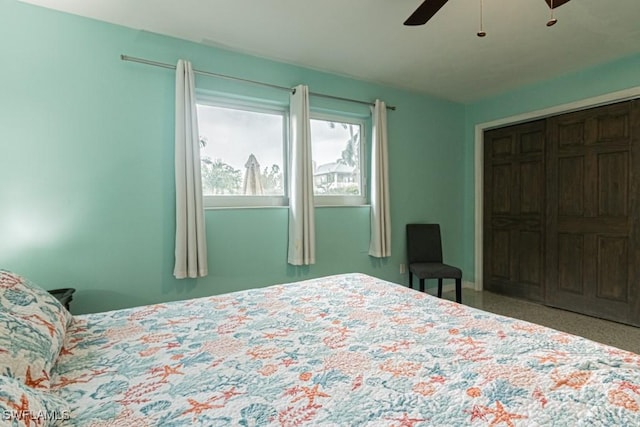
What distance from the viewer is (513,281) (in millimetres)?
3936

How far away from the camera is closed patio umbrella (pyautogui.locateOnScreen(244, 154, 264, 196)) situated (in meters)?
2.99

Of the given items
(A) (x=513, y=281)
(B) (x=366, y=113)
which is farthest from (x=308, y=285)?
(A) (x=513, y=281)

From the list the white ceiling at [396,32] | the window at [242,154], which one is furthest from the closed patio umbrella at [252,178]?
the white ceiling at [396,32]

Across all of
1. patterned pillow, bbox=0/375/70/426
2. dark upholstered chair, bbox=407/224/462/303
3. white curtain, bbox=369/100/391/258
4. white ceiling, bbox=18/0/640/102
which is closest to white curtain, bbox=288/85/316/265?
white ceiling, bbox=18/0/640/102

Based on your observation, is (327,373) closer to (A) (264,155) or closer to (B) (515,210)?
(A) (264,155)

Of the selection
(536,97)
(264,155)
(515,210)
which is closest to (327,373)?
(264,155)

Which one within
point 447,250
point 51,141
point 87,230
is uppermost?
point 51,141

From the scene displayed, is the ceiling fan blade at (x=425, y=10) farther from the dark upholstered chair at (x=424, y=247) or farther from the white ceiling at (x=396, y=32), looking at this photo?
the dark upholstered chair at (x=424, y=247)

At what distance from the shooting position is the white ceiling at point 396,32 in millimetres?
2170

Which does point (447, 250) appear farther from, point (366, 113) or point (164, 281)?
point (164, 281)

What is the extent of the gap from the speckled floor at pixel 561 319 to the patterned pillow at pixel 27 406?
3.43 m

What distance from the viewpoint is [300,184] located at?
2977 mm

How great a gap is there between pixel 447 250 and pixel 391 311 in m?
3.00

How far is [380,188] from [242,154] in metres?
1.42
